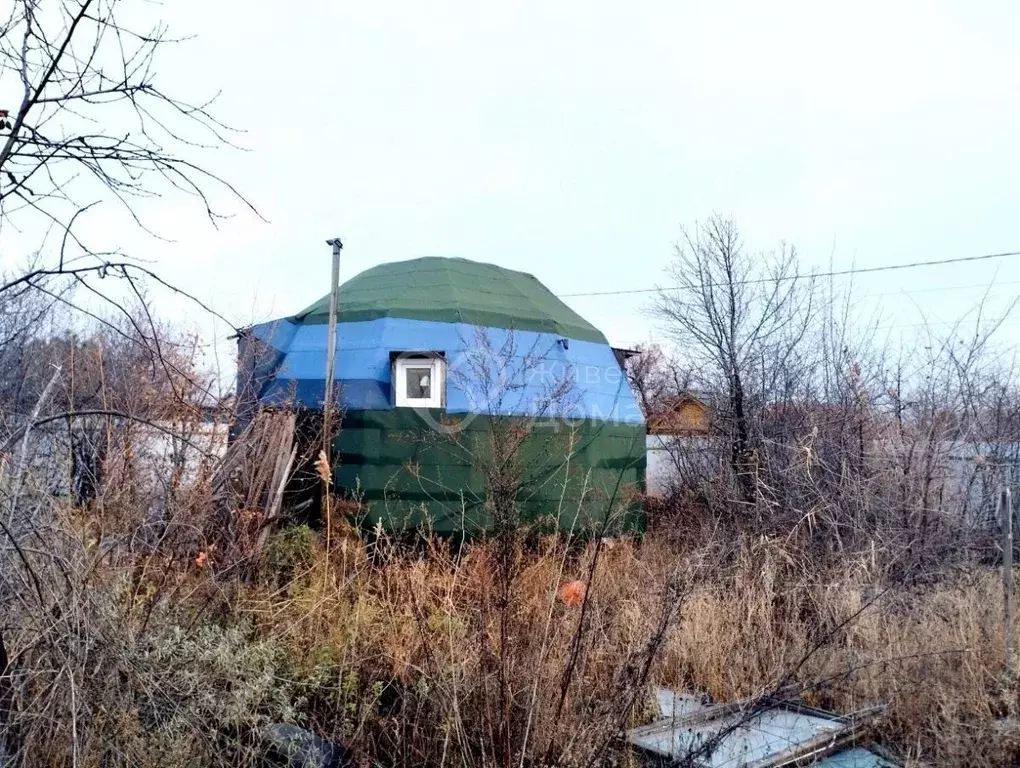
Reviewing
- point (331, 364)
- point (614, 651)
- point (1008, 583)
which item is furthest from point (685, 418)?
point (614, 651)

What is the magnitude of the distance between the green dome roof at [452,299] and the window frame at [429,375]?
26.3 inches

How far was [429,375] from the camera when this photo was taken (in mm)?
10180

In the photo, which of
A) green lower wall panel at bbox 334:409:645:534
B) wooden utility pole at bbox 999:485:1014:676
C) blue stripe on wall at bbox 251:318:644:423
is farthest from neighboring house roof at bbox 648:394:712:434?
wooden utility pole at bbox 999:485:1014:676

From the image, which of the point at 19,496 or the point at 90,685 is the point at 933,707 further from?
the point at 19,496

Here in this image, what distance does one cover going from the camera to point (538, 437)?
9.93 meters

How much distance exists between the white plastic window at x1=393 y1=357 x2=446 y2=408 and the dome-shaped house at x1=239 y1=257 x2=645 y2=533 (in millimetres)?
14

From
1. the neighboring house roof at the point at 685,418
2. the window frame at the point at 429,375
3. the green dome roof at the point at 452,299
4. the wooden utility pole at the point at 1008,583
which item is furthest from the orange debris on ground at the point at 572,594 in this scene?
the neighboring house roof at the point at 685,418

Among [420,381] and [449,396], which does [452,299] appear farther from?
[449,396]

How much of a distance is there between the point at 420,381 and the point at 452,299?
4.65ft

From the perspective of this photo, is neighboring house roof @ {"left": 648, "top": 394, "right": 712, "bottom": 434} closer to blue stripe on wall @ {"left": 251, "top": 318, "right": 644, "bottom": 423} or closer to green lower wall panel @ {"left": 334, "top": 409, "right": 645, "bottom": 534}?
blue stripe on wall @ {"left": 251, "top": 318, "right": 644, "bottom": 423}

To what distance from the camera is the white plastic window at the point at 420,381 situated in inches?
395

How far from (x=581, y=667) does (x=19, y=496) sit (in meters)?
2.36

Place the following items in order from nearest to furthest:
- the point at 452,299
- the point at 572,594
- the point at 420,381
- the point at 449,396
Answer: the point at 572,594, the point at 449,396, the point at 420,381, the point at 452,299

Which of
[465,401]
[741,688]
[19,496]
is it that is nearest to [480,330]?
[465,401]
